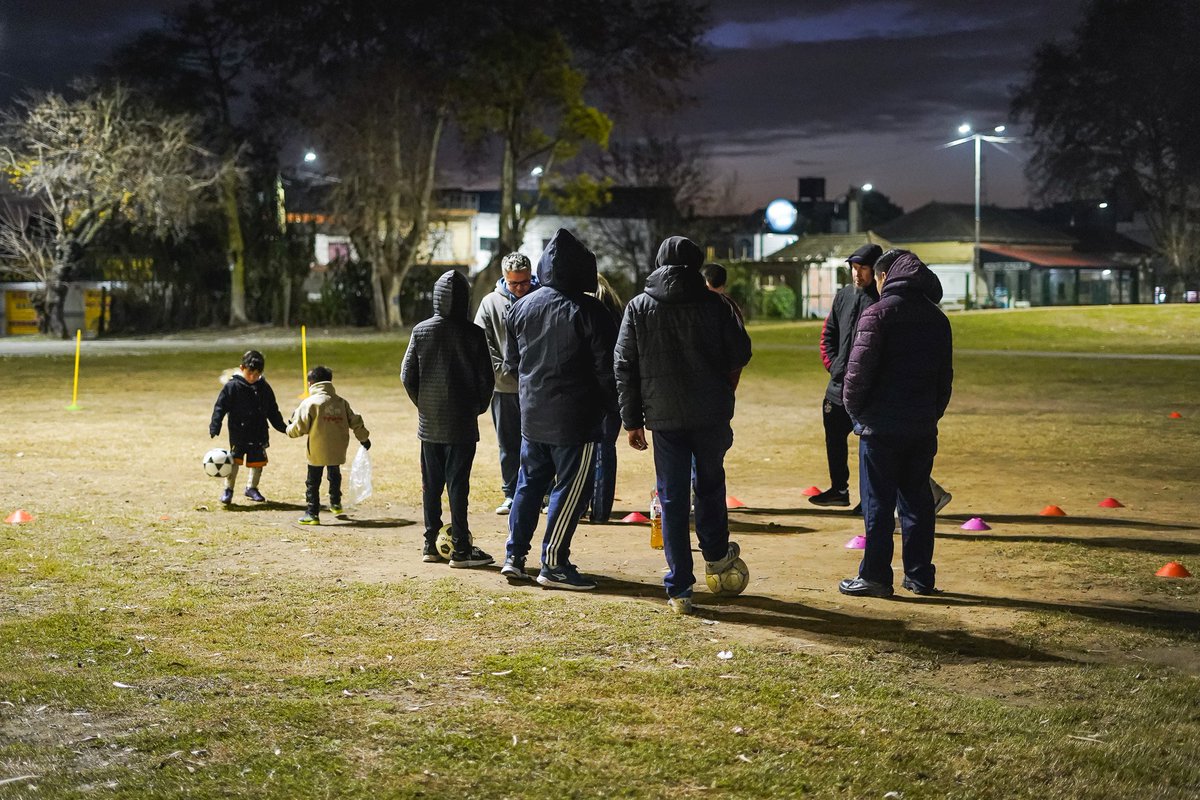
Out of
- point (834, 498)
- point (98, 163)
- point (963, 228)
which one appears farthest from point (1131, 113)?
point (834, 498)

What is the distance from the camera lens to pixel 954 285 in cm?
6994

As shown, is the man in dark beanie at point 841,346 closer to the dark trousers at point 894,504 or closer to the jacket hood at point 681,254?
the dark trousers at point 894,504

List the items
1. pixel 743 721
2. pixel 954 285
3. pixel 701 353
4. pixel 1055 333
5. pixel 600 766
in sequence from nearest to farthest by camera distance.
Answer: pixel 600 766 < pixel 743 721 < pixel 701 353 < pixel 1055 333 < pixel 954 285

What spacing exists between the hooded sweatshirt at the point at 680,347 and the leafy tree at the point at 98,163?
38.8m

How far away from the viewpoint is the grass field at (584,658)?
14.6ft

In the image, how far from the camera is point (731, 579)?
7117mm

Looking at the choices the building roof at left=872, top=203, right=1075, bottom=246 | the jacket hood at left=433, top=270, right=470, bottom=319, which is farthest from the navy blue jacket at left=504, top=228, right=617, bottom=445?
the building roof at left=872, top=203, right=1075, bottom=246

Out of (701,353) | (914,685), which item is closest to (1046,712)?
(914,685)

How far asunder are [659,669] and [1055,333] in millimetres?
35457

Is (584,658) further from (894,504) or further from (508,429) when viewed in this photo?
(508,429)

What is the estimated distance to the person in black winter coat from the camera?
26.3 feet

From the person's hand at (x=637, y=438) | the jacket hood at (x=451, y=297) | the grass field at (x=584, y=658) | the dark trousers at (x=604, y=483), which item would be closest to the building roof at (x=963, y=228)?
the grass field at (x=584, y=658)

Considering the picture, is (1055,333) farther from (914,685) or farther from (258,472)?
(914,685)

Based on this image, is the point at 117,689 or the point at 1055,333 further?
the point at 1055,333
